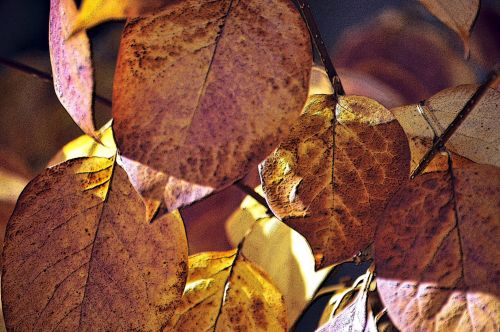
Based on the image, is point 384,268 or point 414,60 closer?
point 384,268

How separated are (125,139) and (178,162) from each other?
2 cm

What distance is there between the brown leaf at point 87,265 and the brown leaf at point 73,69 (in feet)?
0.22

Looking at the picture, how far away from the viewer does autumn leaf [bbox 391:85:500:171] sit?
0.32m

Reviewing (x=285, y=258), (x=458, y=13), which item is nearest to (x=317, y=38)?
(x=458, y=13)

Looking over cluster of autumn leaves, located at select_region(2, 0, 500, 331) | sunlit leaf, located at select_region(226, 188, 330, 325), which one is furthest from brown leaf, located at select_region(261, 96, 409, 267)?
sunlit leaf, located at select_region(226, 188, 330, 325)

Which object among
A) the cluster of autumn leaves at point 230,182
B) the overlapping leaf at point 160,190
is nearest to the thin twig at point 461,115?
the cluster of autumn leaves at point 230,182

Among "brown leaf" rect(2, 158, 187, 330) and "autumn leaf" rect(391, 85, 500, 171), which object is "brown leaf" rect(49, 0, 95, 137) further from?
"autumn leaf" rect(391, 85, 500, 171)

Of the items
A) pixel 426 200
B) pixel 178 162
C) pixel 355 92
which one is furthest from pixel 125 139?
pixel 355 92

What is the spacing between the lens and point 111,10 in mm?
221

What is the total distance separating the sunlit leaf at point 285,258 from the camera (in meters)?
0.40

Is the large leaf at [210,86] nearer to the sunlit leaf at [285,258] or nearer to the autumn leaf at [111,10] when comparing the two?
the autumn leaf at [111,10]

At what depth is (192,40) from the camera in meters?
0.23

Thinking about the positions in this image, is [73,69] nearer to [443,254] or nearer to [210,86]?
[210,86]

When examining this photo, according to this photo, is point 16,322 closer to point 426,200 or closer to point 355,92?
point 426,200
